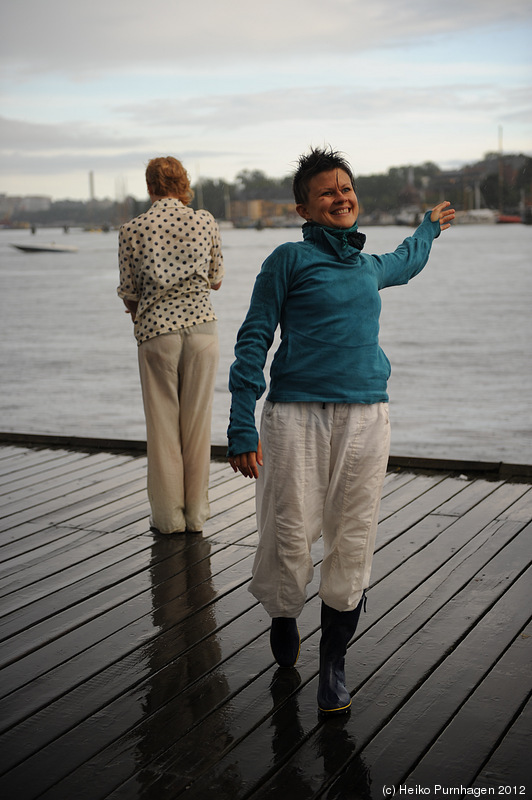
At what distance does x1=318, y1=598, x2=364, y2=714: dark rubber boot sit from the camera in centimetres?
218

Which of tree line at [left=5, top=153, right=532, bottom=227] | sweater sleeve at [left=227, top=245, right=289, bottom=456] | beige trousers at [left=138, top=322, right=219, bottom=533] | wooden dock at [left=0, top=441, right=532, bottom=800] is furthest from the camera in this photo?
tree line at [left=5, top=153, right=532, bottom=227]

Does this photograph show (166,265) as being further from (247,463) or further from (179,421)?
(247,463)

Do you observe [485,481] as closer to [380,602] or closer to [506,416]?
[380,602]

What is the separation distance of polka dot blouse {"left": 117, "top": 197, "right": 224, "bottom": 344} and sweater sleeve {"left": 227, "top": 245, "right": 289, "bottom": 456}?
1438 mm

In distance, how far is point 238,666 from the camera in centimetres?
246

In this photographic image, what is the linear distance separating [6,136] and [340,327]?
86.2 m

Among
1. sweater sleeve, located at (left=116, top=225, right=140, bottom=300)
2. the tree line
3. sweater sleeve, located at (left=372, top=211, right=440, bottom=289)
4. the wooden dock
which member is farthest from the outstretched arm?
the tree line

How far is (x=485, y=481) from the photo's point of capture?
4277 millimetres

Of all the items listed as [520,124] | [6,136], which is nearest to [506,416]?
[6,136]

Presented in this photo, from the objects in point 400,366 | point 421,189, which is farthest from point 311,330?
point 421,189

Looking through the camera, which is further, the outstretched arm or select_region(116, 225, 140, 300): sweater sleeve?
select_region(116, 225, 140, 300): sweater sleeve

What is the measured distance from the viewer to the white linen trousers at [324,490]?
2.14 m

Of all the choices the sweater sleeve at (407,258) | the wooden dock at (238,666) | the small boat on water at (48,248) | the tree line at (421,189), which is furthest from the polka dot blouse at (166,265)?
the small boat on water at (48,248)

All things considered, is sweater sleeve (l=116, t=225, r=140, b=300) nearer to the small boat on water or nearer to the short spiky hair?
the short spiky hair
